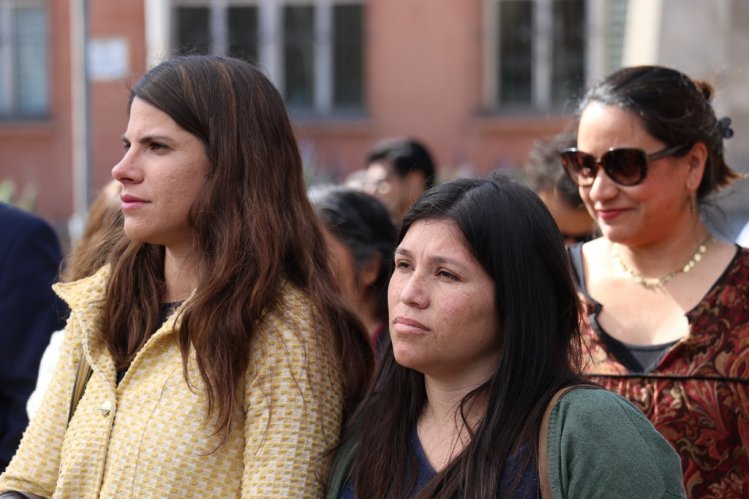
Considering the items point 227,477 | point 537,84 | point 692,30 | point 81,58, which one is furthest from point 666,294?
point 537,84

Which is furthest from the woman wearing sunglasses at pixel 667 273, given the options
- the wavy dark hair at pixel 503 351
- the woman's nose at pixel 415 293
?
the woman's nose at pixel 415 293

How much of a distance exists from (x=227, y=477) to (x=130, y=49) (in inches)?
470

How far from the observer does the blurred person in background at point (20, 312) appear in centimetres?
398

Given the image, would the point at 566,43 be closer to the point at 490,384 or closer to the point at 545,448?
the point at 490,384

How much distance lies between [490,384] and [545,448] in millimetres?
204

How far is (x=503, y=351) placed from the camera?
8.18 feet

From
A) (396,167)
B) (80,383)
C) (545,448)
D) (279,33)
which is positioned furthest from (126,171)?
(279,33)

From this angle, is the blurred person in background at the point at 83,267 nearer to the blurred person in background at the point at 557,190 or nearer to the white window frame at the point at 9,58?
the blurred person in background at the point at 557,190

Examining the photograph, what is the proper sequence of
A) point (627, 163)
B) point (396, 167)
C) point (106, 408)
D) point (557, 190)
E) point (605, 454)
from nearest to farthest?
point (605, 454), point (106, 408), point (627, 163), point (557, 190), point (396, 167)

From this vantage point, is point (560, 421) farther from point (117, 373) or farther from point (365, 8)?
point (365, 8)

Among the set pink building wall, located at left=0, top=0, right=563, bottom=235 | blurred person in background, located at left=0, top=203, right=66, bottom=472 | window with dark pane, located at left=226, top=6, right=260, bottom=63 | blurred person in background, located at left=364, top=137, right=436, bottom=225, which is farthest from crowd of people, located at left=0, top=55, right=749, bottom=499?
window with dark pane, located at left=226, top=6, right=260, bottom=63

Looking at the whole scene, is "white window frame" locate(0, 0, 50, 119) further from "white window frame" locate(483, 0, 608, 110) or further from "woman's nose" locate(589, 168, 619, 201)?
"woman's nose" locate(589, 168, 619, 201)

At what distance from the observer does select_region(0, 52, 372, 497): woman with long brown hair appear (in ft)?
8.57

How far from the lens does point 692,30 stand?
6.87m
